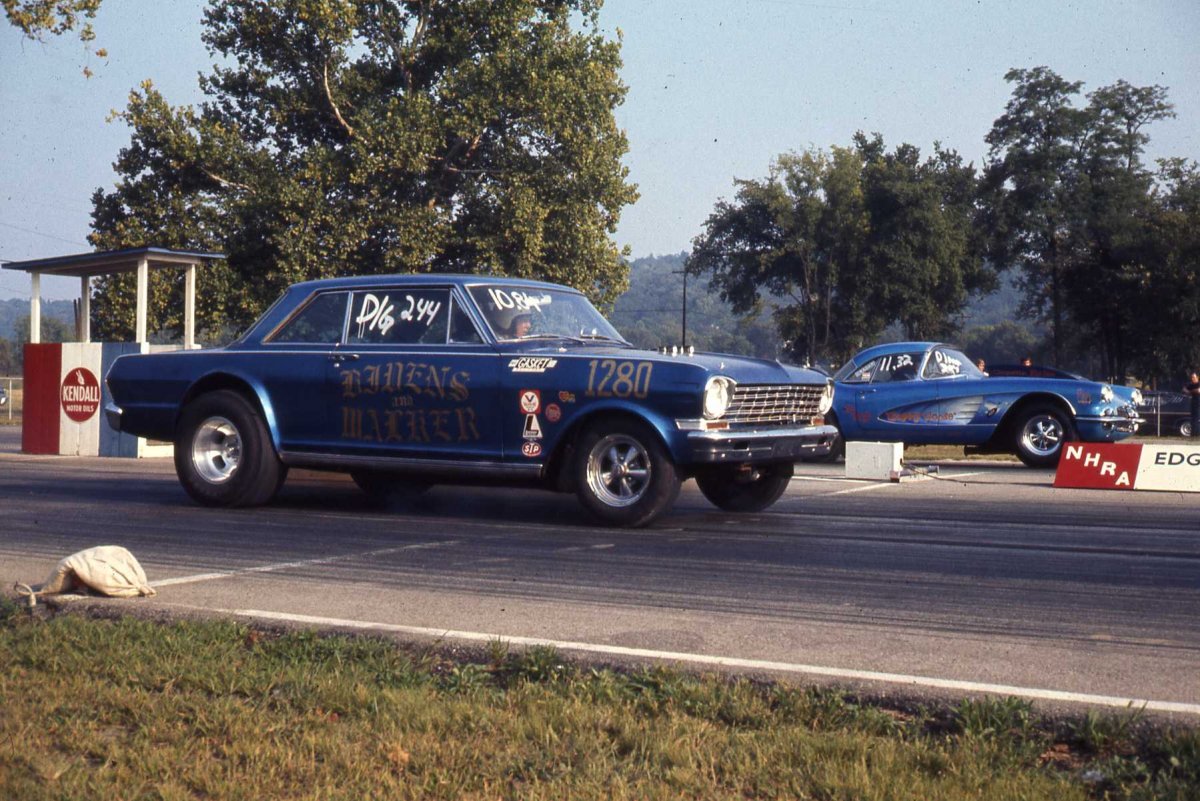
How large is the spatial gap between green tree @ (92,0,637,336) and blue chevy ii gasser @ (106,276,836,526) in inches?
881

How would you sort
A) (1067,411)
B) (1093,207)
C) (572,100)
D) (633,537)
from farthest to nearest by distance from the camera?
(1093,207), (572,100), (1067,411), (633,537)

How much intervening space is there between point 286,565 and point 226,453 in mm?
3206

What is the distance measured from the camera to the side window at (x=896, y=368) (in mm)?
15727

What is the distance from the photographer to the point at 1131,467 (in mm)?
12555

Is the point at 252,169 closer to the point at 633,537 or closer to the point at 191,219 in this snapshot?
the point at 191,219

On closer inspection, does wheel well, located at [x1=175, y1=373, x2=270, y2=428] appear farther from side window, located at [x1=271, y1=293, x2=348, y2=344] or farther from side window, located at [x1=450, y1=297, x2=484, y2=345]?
side window, located at [x1=450, y1=297, x2=484, y2=345]

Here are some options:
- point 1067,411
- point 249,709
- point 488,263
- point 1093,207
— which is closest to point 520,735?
point 249,709

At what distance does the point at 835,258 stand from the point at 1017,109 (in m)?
10.1

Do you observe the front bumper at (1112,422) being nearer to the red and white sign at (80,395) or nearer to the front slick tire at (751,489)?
the front slick tire at (751,489)

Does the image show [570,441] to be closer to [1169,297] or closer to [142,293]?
[142,293]

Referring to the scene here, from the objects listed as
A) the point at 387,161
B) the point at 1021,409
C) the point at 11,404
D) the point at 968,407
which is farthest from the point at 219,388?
the point at 11,404

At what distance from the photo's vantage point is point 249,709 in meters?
4.03

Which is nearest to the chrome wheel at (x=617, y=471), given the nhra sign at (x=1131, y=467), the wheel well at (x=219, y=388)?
the wheel well at (x=219, y=388)

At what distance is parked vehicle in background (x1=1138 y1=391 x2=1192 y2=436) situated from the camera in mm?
29056
